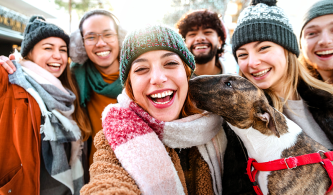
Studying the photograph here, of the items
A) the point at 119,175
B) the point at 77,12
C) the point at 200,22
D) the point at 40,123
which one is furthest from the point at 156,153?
the point at 77,12

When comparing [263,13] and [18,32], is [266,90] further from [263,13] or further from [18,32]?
[18,32]

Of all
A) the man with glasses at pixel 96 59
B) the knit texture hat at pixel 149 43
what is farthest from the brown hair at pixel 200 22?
the knit texture hat at pixel 149 43

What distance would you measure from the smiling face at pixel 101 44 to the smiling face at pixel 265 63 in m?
1.78

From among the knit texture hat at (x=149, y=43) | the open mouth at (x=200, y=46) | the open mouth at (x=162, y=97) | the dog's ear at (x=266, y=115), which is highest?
the open mouth at (x=200, y=46)

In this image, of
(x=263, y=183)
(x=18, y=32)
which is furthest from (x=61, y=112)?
(x=18, y=32)

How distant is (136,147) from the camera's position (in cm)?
A: 134

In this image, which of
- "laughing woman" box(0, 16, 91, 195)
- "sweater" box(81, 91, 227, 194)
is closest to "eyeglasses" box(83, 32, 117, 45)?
"laughing woman" box(0, 16, 91, 195)

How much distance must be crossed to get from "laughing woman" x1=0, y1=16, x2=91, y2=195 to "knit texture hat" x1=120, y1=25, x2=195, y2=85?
1122mm

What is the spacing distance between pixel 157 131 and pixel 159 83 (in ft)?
1.28

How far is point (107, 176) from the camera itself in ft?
3.99

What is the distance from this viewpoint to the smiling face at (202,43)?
11.0ft

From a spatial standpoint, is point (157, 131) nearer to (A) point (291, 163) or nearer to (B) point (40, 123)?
(A) point (291, 163)

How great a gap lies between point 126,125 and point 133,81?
36 centimetres

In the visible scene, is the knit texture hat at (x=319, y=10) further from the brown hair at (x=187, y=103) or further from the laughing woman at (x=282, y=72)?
the brown hair at (x=187, y=103)
